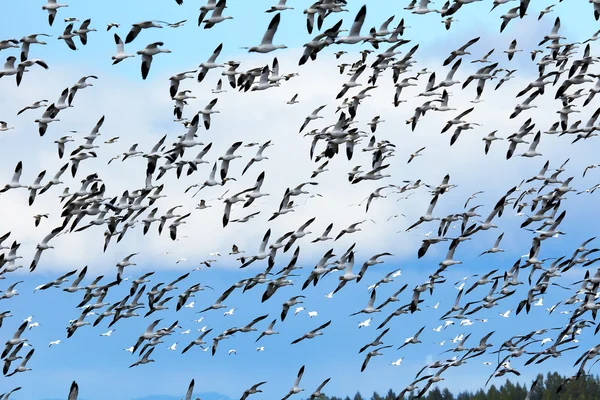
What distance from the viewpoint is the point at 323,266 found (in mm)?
53031

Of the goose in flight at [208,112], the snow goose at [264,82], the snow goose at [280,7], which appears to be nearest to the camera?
the snow goose at [280,7]

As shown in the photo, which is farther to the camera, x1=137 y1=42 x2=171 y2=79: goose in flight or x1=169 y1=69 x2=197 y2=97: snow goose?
x1=169 y1=69 x2=197 y2=97: snow goose

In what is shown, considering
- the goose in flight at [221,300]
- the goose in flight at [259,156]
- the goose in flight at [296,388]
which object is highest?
the goose in flight at [259,156]

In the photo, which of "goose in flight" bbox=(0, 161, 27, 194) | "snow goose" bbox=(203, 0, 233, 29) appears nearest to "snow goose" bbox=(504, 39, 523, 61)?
"snow goose" bbox=(203, 0, 233, 29)

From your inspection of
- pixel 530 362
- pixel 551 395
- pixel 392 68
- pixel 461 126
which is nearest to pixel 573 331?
pixel 530 362

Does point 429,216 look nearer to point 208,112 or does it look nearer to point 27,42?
point 208,112

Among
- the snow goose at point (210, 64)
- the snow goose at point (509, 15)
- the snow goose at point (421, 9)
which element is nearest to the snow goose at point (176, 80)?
the snow goose at point (210, 64)

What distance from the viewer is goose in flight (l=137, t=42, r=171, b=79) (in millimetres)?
46969

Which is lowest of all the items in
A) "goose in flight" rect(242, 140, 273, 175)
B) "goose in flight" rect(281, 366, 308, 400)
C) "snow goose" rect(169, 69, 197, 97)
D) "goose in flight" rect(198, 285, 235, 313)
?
"goose in flight" rect(281, 366, 308, 400)

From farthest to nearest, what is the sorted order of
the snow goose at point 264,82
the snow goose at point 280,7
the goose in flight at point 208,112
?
the goose in flight at point 208,112 → the snow goose at point 264,82 → the snow goose at point 280,7

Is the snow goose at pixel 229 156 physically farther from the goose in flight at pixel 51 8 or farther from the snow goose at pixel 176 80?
the goose in flight at pixel 51 8

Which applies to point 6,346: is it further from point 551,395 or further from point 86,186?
point 551,395

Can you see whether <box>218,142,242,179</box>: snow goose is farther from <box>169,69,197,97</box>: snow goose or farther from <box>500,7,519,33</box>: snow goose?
<box>500,7,519,33</box>: snow goose

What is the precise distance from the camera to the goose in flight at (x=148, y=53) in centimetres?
4697
